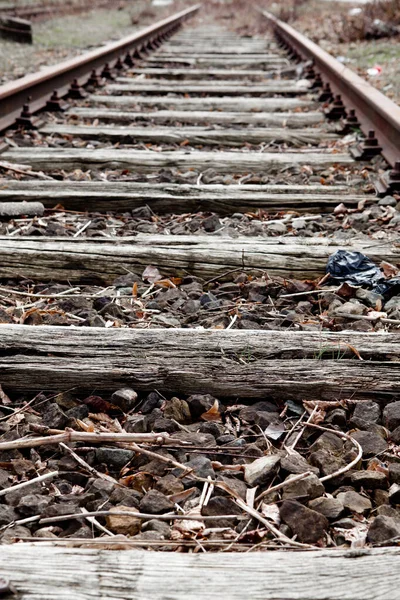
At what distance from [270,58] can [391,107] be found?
475 cm

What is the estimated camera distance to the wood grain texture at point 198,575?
1106mm

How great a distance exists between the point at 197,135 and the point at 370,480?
335 cm

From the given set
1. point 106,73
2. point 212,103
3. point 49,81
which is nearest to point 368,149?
point 212,103

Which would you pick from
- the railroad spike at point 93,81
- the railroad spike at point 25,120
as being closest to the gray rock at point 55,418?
the railroad spike at point 25,120

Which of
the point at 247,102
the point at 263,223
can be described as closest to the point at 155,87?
the point at 247,102

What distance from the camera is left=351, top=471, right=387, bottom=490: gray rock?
1.54 metres

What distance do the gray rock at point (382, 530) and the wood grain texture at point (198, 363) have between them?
18.9 inches

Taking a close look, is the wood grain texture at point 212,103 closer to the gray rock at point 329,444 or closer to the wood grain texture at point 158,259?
the wood grain texture at point 158,259

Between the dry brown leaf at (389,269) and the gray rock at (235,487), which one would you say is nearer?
the gray rock at (235,487)

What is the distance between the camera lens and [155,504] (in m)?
1.46

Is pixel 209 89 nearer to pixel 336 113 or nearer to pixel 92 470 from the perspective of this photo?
pixel 336 113

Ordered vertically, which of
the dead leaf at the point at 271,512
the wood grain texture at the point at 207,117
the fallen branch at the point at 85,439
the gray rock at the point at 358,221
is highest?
the wood grain texture at the point at 207,117

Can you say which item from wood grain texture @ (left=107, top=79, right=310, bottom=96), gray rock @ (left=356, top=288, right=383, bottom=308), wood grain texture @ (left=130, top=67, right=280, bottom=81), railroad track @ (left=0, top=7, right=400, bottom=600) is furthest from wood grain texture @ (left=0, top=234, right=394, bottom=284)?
wood grain texture @ (left=130, top=67, right=280, bottom=81)

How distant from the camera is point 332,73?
5.89m
